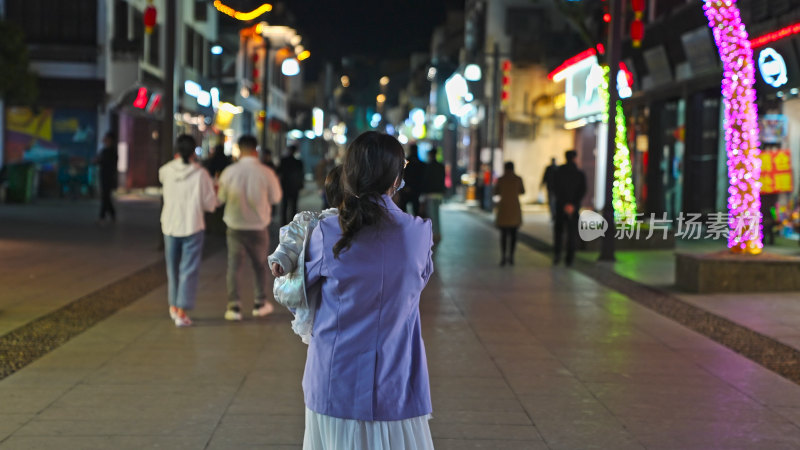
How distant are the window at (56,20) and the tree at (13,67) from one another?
4.05m

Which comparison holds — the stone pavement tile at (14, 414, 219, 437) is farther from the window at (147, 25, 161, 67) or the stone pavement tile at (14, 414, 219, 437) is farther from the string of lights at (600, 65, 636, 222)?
the window at (147, 25, 161, 67)

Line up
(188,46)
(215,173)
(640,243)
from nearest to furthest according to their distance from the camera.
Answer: (640,243)
(215,173)
(188,46)

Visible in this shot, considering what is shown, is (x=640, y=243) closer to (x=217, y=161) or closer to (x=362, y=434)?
(x=217, y=161)

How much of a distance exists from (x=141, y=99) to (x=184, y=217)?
82.2ft

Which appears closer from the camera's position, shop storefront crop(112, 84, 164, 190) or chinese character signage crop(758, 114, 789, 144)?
chinese character signage crop(758, 114, 789, 144)

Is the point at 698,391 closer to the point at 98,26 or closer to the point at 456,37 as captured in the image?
the point at 98,26

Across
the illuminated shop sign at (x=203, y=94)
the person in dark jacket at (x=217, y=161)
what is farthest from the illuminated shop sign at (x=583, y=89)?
the person in dark jacket at (x=217, y=161)

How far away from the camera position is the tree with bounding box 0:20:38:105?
2792 cm

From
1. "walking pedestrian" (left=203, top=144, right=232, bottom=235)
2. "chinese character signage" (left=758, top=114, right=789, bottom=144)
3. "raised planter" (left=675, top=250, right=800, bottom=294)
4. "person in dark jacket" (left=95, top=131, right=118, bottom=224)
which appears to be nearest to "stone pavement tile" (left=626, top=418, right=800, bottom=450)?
"raised planter" (left=675, top=250, right=800, bottom=294)

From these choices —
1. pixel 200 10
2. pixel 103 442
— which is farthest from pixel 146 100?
pixel 103 442

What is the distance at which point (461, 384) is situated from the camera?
739 cm

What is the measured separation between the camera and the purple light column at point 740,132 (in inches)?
519

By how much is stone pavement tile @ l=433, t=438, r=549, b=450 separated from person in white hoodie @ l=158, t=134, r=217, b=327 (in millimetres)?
4412

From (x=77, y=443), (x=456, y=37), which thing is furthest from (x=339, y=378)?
(x=456, y=37)
